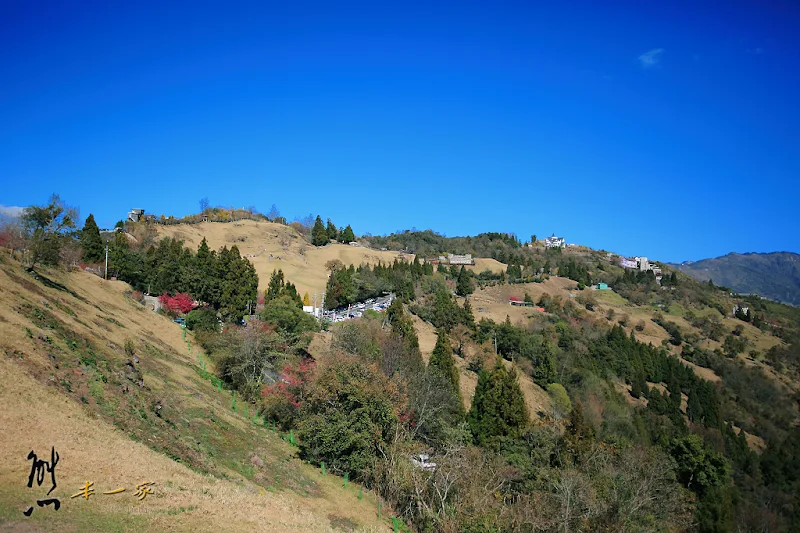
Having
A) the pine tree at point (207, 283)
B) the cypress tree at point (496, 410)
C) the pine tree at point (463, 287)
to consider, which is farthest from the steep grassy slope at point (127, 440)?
the pine tree at point (463, 287)

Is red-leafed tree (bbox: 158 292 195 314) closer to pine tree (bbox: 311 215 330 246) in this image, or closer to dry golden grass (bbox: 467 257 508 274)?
pine tree (bbox: 311 215 330 246)

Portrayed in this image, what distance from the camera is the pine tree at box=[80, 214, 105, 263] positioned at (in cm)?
5253

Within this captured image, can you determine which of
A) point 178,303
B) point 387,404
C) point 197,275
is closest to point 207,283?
point 197,275

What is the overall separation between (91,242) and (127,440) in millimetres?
40715

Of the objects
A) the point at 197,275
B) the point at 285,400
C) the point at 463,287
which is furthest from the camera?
the point at 463,287

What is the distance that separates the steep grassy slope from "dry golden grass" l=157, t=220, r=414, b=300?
6361 cm

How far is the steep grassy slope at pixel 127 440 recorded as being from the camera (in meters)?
14.8

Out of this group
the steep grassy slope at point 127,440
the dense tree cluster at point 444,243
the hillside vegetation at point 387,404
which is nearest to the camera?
the steep grassy slope at point 127,440

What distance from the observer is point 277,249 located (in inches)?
4700

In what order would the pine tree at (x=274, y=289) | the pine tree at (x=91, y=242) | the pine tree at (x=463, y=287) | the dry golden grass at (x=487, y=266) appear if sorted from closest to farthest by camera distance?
the pine tree at (x=91, y=242) → the pine tree at (x=274, y=289) → the pine tree at (x=463, y=287) → the dry golden grass at (x=487, y=266)

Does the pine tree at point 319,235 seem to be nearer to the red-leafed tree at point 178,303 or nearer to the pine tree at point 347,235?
the pine tree at point 347,235

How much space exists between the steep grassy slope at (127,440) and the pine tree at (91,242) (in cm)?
1954

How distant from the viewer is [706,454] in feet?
131

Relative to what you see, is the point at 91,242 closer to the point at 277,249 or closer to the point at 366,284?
the point at 366,284
